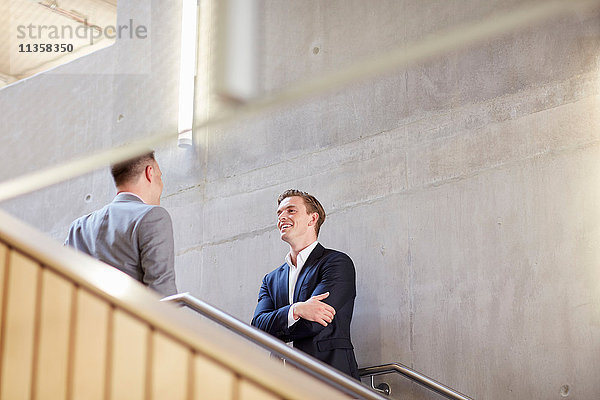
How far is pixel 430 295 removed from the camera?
161 inches

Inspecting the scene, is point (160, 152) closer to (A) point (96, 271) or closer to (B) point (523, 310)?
(B) point (523, 310)

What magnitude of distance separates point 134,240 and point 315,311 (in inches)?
38.4

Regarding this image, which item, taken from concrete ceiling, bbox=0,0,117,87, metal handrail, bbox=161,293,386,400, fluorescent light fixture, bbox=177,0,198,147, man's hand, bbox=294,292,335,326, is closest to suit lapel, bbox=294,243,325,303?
man's hand, bbox=294,292,335,326

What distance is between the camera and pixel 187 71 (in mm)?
5637

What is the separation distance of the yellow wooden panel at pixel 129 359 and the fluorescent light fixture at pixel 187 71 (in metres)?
4.33

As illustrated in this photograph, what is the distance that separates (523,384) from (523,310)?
34 centimetres

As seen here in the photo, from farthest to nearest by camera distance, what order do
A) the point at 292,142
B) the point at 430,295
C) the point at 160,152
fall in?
1. the point at 160,152
2. the point at 292,142
3. the point at 430,295

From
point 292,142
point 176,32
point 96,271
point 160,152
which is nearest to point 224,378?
point 96,271

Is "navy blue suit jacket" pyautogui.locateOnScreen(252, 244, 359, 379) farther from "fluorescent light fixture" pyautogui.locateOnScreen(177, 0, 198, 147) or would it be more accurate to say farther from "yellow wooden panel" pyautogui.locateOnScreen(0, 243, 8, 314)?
"yellow wooden panel" pyautogui.locateOnScreen(0, 243, 8, 314)

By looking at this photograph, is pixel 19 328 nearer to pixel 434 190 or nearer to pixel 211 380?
pixel 211 380

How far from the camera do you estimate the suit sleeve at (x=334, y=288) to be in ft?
11.9

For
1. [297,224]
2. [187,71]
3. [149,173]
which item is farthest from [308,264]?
[187,71]

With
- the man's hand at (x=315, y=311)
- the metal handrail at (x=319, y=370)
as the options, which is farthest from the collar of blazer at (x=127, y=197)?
the man's hand at (x=315, y=311)

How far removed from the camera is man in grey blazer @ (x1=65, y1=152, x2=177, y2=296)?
2.92 metres
